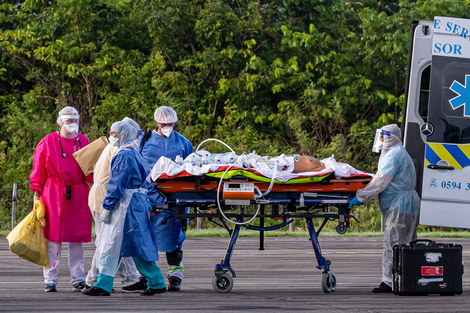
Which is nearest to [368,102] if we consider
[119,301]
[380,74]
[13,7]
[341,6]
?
[380,74]

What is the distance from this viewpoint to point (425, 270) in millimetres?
10602

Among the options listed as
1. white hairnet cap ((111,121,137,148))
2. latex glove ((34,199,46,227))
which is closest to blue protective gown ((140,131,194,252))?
white hairnet cap ((111,121,137,148))

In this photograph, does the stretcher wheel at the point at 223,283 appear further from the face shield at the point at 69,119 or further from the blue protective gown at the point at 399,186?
the face shield at the point at 69,119

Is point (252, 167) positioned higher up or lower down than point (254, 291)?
higher up

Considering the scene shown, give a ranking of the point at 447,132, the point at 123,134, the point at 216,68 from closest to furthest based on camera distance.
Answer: the point at 123,134 → the point at 447,132 → the point at 216,68

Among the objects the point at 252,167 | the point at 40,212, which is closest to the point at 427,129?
the point at 252,167

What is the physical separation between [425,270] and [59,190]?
4211 millimetres

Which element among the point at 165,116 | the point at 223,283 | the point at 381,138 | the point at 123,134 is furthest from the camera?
the point at 165,116

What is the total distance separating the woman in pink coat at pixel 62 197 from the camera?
36.3 feet

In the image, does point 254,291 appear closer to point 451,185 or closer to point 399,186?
point 399,186

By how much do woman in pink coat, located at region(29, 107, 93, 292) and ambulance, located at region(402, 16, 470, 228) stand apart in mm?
3936

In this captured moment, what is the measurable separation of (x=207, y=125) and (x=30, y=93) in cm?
574

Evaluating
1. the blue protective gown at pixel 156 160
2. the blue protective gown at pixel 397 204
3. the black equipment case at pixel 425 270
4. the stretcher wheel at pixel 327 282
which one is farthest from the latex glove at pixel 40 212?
the black equipment case at pixel 425 270

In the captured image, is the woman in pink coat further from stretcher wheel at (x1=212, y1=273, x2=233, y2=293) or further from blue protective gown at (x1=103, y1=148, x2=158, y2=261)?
stretcher wheel at (x1=212, y1=273, x2=233, y2=293)
